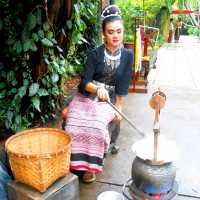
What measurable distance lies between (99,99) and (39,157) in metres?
0.86

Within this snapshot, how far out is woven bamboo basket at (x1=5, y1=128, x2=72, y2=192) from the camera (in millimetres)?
2408

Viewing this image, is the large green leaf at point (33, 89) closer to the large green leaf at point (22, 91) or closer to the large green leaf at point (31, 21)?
the large green leaf at point (22, 91)

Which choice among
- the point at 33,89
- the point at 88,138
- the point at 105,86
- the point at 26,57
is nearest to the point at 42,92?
the point at 33,89

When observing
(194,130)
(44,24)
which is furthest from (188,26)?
(44,24)

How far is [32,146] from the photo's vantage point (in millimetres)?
2920

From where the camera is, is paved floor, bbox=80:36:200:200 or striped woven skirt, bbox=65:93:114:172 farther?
paved floor, bbox=80:36:200:200

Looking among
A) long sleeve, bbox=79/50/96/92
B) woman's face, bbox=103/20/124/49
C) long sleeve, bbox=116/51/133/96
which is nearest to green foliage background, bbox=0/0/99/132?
long sleeve, bbox=79/50/96/92

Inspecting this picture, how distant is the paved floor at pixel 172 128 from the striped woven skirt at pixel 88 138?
0.28 m

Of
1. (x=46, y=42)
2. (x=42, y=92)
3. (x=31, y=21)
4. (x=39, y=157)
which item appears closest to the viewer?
(x=39, y=157)

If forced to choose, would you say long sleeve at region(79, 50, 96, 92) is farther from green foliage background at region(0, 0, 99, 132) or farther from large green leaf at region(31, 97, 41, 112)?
large green leaf at region(31, 97, 41, 112)

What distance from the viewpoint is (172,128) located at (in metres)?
4.40

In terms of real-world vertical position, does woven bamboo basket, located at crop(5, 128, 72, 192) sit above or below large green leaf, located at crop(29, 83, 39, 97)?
below

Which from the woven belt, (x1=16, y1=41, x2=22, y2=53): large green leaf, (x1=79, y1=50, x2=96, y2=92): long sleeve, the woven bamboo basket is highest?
(x1=16, y1=41, x2=22, y2=53): large green leaf

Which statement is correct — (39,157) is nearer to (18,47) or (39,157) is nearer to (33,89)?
(33,89)
